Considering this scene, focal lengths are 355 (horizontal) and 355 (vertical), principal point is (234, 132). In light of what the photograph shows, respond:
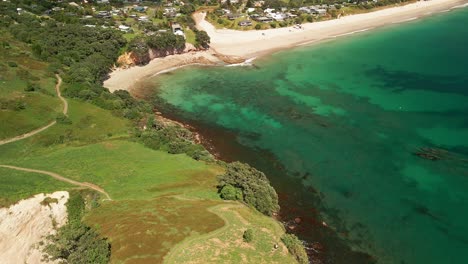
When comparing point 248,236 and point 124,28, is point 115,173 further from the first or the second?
point 124,28

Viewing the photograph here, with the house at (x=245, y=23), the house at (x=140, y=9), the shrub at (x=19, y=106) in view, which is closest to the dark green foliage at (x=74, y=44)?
the shrub at (x=19, y=106)

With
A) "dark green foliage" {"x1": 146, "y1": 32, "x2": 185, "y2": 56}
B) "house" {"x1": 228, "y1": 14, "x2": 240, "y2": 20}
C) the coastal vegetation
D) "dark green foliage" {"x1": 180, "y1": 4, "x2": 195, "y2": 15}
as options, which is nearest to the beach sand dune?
"dark green foliage" {"x1": 180, "y1": 4, "x2": 195, "y2": 15}

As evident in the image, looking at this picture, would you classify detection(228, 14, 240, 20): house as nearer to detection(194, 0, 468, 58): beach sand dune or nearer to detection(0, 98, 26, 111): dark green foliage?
detection(194, 0, 468, 58): beach sand dune

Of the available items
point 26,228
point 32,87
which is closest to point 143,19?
point 32,87

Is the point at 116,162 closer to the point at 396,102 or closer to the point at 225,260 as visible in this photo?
the point at 225,260

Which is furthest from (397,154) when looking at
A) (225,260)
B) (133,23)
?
(133,23)
